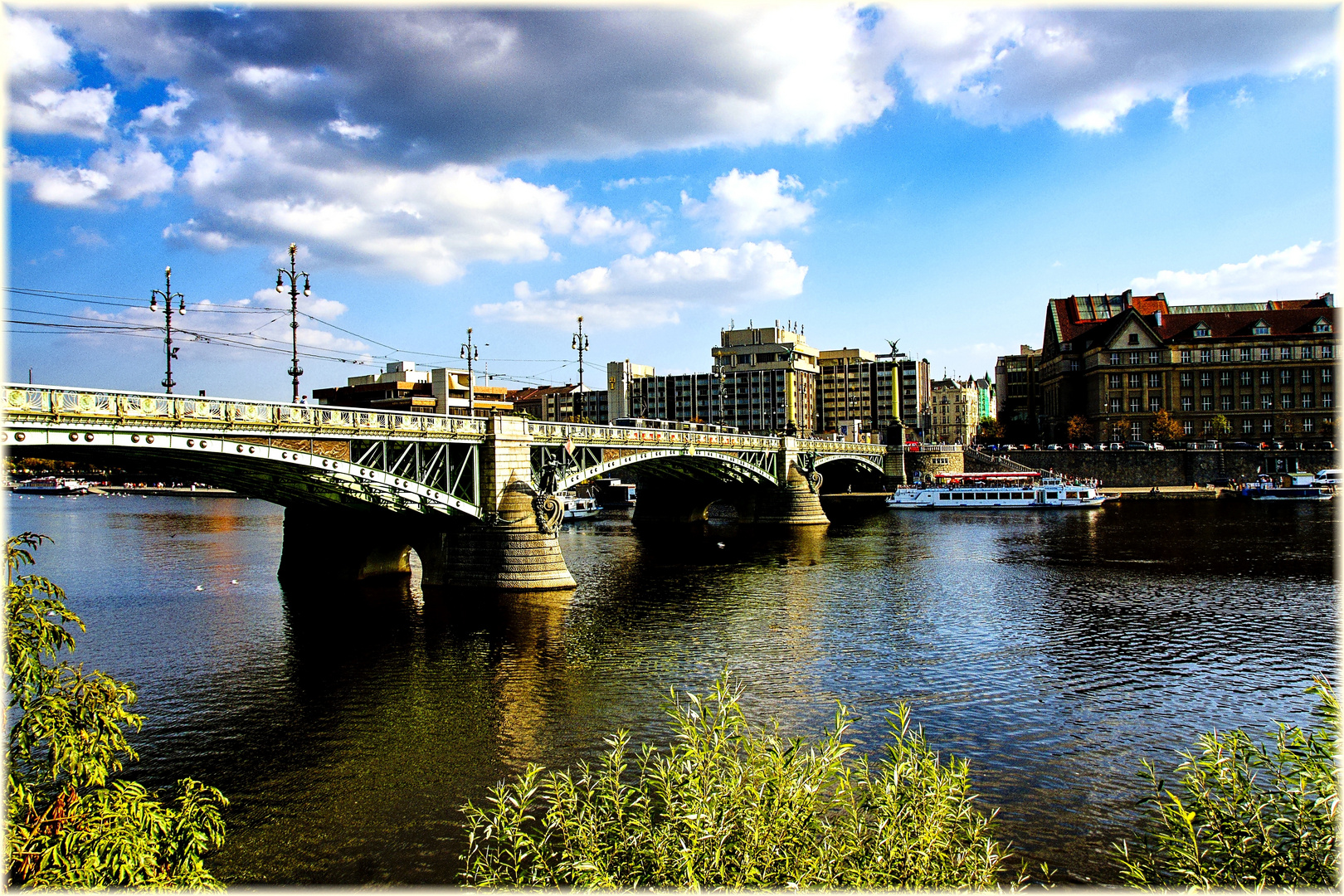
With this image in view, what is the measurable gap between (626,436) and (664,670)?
28484mm

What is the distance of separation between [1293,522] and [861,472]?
5622 cm

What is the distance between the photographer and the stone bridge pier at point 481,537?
42.4 metres

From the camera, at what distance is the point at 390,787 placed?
18.7m

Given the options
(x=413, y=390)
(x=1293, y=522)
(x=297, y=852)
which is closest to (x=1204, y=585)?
(x=1293, y=522)

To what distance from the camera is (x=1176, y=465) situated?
112000 mm

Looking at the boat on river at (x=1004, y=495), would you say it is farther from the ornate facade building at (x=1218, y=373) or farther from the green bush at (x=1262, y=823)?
the green bush at (x=1262, y=823)

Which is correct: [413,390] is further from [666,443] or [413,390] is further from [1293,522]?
[1293,522]

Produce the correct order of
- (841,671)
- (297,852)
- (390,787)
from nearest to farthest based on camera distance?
1. (297,852)
2. (390,787)
3. (841,671)

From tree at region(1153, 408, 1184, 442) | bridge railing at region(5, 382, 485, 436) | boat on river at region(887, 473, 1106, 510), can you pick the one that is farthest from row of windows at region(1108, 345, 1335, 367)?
bridge railing at region(5, 382, 485, 436)

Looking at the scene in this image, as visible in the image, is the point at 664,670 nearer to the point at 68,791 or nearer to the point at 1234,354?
the point at 68,791

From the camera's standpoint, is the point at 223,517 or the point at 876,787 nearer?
the point at 876,787

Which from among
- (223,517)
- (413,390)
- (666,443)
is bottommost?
(223,517)

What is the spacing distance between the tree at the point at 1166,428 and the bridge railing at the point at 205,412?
11409 cm

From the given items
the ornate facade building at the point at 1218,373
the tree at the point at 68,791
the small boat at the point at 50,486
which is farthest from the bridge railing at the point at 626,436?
the small boat at the point at 50,486
